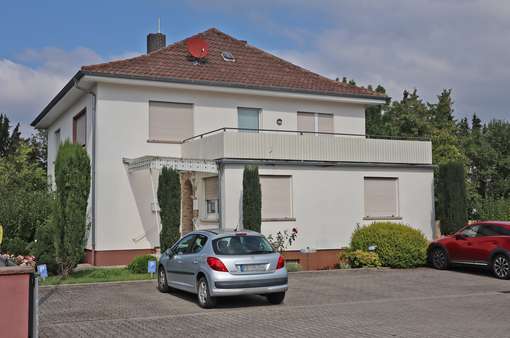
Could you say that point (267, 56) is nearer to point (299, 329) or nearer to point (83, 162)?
point (83, 162)

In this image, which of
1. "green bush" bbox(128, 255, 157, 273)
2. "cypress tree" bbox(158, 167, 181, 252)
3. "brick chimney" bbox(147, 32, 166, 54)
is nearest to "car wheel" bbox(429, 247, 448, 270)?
"cypress tree" bbox(158, 167, 181, 252)

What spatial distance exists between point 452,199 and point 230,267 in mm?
13986

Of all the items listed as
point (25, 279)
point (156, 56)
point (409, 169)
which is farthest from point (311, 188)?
point (25, 279)

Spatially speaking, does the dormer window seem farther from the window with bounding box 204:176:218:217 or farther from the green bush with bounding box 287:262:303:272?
the green bush with bounding box 287:262:303:272

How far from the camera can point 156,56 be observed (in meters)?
24.3

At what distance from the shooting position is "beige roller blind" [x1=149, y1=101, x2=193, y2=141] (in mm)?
22969

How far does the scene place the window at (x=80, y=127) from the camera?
944 inches

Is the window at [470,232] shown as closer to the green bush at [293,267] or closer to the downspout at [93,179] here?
the green bush at [293,267]

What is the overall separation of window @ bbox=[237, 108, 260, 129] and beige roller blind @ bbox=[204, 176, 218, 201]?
3.28 metres

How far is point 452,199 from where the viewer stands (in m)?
23.9

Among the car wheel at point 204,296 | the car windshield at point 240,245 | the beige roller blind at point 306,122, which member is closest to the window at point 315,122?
the beige roller blind at point 306,122

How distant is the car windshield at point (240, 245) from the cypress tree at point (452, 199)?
12831mm

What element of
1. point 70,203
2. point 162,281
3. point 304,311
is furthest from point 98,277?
point 304,311

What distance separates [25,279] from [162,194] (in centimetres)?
1119
